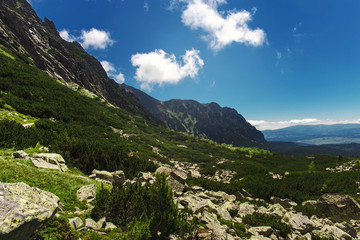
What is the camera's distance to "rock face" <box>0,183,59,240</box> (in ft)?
9.49

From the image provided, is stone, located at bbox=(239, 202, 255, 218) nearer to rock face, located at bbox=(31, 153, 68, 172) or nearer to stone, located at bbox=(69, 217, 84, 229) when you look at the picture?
stone, located at bbox=(69, 217, 84, 229)

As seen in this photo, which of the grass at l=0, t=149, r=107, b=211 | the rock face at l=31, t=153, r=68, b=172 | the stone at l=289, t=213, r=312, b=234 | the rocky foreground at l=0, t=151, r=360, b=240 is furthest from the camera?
the stone at l=289, t=213, r=312, b=234

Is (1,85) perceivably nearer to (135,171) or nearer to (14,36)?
(135,171)

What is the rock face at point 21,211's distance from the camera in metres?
2.89

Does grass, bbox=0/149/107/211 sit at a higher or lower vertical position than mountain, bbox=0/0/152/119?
lower

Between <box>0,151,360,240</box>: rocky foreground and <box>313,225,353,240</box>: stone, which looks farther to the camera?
<box>313,225,353,240</box>: stone

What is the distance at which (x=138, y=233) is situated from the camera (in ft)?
16.4

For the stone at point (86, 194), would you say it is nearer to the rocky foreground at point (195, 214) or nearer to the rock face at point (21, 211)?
the rocky foreground at point (195, 214)

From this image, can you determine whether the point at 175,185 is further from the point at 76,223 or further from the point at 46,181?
the point at 76,223

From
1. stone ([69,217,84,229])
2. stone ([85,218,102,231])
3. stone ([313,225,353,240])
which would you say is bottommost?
stone ([313,225,353,240])

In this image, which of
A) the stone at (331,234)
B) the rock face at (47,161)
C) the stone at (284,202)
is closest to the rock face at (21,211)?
the rock face at (47,161)

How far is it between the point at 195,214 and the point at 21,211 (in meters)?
7.86

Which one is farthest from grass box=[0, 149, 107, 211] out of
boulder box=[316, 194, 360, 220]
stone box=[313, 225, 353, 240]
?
boulder box=[316, 194, 360, 220]

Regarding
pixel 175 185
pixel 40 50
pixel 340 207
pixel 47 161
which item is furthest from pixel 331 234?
pixel 40 50
